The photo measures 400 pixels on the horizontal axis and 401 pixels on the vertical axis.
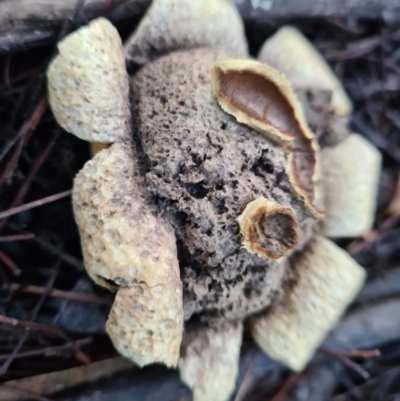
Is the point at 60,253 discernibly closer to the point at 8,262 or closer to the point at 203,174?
the point at 8,262

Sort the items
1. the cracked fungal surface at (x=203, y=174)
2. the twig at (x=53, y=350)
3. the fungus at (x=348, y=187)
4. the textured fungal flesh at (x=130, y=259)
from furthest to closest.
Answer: the fungus at (x=348, y=187) → the twig at (x=53, y=350) → the cracked fungal surface at (x=203, y=174) → the textured fungal flesh at (x=130, y=259)

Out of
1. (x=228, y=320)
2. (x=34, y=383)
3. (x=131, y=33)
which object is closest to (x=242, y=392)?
(x=228, y=320)

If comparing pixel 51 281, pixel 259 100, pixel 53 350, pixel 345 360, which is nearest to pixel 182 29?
pixel 259 100

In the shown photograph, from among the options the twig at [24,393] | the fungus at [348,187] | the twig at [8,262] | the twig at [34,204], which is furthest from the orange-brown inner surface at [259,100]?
the twig at [24,393]

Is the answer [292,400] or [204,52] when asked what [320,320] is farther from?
[204,52]

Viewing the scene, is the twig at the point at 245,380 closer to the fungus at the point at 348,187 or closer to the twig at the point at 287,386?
the twig at the point at 287,386

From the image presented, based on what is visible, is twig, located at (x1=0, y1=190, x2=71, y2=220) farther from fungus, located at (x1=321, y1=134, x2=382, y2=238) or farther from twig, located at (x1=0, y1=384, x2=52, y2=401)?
fungus, located at (x1=321, y1=134, x2=382, y2=238)
